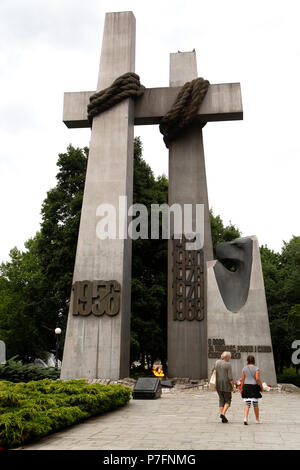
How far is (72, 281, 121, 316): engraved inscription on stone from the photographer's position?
1535 centimetres

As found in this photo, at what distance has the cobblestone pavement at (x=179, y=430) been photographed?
5582 millimetres

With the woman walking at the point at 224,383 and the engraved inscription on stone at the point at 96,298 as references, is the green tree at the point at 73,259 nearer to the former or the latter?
the engraved inscription on stone at the point at 96,298

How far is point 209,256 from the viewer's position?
17734 millimetres

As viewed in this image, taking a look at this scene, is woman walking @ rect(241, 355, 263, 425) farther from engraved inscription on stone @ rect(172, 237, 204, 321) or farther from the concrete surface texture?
engraved inscription on stone @ rect(172, 237, 204, 321)

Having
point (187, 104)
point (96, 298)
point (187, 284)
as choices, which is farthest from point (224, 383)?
point (187, 104)

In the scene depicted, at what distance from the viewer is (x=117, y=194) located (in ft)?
54.4

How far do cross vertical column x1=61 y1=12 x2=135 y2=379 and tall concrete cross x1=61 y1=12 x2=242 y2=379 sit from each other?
0.11 feet

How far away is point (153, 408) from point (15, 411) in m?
4.78

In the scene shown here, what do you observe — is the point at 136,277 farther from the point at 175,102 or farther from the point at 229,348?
the point at 175,102

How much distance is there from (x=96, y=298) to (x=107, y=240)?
2.20 meters

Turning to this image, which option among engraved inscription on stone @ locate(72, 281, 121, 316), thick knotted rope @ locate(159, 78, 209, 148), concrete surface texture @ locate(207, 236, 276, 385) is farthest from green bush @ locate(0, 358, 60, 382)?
thick knotted rope @ locate(159, 78, 209, 148)

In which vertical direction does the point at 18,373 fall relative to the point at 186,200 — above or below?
below

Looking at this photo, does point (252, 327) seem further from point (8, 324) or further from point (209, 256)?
point (8, 324)

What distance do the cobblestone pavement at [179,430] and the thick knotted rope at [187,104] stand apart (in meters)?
12.0
